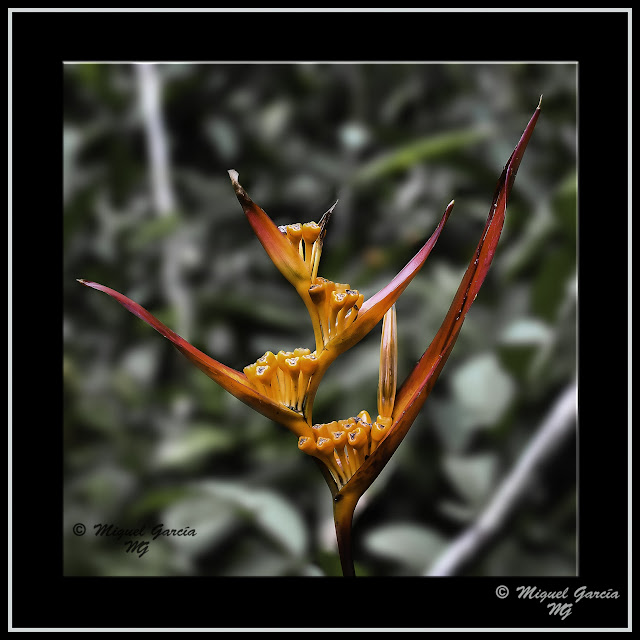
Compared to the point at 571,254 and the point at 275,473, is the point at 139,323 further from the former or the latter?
the point at 571,254

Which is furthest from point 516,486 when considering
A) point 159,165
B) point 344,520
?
point 159,165

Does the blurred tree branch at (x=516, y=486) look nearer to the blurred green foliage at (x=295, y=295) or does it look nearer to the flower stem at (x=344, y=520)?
the blurred green foliage at (x=295, y=295)

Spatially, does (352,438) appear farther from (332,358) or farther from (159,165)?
(159,165)

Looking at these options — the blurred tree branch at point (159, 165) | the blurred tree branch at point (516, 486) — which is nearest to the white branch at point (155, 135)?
the blurred tree branch at point (159, 165)

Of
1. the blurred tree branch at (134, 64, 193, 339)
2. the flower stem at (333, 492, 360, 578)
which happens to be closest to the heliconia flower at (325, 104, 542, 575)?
the flower stem at (333, 492, 360, 578)

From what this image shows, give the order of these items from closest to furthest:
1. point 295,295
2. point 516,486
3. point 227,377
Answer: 1. point 227,377
2. point 516,486
3. point 295,295

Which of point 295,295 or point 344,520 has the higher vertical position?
point 295,295

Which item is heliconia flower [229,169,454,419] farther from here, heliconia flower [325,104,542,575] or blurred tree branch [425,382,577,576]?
blurred tree branch [425,382,577,576]
